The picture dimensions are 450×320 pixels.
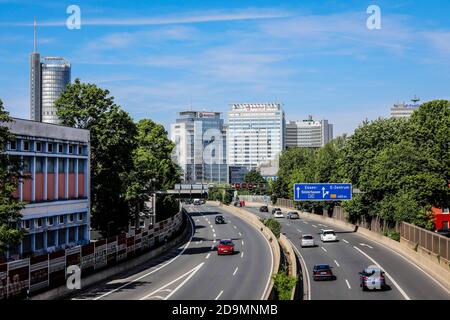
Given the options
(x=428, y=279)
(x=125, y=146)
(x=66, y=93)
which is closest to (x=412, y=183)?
(x=428, y=279)

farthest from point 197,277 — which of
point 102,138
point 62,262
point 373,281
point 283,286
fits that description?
point 102,138

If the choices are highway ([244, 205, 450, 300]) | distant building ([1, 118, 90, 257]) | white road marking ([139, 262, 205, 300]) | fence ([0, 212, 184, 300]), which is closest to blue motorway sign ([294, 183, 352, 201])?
highway ([244, 205, 450, 300])

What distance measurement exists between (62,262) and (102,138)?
2636 cm

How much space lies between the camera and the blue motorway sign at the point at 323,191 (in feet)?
250

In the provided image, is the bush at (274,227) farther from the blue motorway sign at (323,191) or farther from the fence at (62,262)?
the fence at (62,262)

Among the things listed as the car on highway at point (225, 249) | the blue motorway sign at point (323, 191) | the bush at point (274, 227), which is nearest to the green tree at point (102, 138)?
the car on highway at point (225, 249)

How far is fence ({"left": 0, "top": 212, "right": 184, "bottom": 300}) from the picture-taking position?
31288 millimetres

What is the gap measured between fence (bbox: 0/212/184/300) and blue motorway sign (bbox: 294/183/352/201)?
2297cm

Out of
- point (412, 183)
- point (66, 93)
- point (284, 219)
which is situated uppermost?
point (66, 93)

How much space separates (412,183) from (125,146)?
3506 cm

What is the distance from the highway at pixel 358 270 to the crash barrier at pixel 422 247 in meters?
0.81

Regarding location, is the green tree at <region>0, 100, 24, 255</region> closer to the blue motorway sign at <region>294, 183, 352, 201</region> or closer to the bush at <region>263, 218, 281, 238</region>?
the bush at <region>263, 218, 281, 238</region>

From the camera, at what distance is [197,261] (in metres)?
55.9
